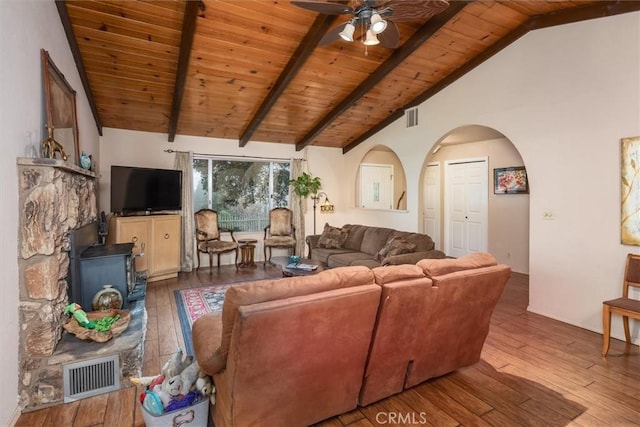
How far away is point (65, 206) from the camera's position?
2500 mm

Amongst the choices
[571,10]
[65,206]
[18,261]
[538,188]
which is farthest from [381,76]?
[18,261]

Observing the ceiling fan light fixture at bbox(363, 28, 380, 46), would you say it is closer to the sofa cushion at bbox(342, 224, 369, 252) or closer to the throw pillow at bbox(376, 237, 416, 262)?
the throw pillow at bbox(376, 237, 416, 262)

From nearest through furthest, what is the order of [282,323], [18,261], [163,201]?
[282,323] < [18,261] < [163,201]

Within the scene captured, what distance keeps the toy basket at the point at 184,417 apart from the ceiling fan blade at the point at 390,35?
3128 millimetres

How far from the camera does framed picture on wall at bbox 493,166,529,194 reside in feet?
18.1

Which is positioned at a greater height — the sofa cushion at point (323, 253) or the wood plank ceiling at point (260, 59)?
the wood plank ceiling at point (260, 59)

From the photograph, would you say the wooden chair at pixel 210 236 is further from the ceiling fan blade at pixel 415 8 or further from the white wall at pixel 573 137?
the white wall at pixel 573 137

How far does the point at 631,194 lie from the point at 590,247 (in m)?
0.61

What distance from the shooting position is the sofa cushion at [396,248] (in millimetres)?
4105

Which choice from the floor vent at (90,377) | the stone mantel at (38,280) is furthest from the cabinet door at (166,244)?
the floor vent at (90,377)

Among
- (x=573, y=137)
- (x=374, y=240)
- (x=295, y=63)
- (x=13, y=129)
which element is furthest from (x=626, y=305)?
(x=13, y=129)

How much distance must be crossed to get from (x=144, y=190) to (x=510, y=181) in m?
6.12

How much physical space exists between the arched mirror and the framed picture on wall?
2183 mm

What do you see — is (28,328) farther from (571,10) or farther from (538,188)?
(571,10)
